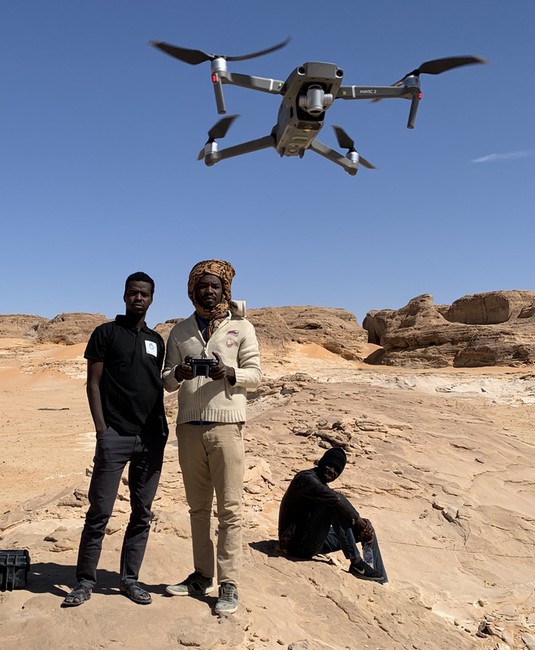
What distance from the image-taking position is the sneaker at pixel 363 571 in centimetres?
404

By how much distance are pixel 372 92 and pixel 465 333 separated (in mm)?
18156

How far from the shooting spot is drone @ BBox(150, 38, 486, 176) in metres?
6.77

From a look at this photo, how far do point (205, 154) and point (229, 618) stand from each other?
664 centimetres

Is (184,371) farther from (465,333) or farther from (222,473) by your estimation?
(465,333)

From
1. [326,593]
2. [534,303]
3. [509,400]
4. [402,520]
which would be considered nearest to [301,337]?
[534,303]

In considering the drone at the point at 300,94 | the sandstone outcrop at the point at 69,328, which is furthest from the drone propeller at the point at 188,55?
the sandstone outcrop at the point at 69,328

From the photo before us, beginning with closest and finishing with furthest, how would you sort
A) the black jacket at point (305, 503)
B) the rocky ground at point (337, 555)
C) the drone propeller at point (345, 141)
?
the rocky ground at point (337, 555) → the black jacket at point (305, 503) → the drone propeller at point (345, 141)

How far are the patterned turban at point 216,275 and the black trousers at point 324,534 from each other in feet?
5.63

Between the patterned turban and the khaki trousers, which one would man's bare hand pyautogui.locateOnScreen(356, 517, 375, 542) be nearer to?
the khaki trousers

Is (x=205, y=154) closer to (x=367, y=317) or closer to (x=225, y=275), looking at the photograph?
(x=225, y=275)

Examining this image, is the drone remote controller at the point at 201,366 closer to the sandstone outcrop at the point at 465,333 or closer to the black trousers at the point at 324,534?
the black trousers at the point at 324,534

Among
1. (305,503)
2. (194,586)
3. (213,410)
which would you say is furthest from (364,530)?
(213,410)

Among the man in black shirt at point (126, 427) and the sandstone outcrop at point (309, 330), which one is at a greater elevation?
the sandstone outcrop at point (309, 330)

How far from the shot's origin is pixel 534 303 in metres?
27.2
